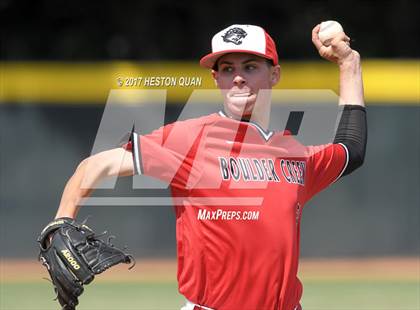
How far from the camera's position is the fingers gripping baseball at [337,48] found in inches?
145

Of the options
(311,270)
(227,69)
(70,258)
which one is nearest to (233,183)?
(227,69)

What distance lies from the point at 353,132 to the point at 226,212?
0.81 metres

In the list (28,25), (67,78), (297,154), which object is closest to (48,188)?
(67,78)

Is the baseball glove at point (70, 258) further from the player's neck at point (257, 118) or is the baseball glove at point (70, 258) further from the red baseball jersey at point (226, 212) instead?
the player's neck at point (257, 118)

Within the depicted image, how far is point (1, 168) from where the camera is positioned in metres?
9.23

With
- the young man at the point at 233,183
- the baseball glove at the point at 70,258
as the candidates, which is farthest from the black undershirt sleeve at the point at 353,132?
the baseball glove at the point at 70,258

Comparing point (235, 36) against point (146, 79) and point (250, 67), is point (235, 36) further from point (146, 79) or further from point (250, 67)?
point (146, 79)

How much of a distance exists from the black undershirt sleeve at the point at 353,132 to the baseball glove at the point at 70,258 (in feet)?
3.86

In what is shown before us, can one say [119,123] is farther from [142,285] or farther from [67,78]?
[142,285]

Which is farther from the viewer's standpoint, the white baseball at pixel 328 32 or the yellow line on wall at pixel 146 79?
the yellow line on wall at pixel 146 79

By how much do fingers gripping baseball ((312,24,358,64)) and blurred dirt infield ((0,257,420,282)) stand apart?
4.99 m

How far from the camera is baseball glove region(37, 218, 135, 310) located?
2947 millimetres

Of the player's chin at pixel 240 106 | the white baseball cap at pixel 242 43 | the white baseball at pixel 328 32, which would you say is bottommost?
the player's chin at pixel 240 106

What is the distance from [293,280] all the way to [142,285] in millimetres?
5049
